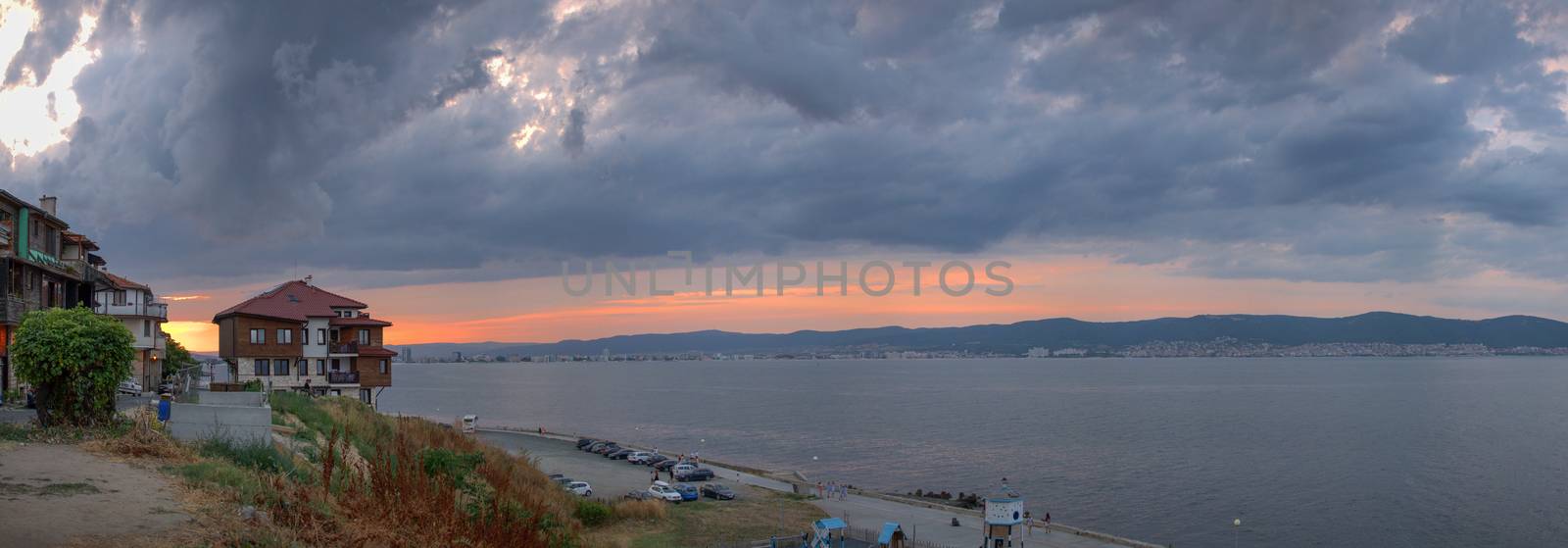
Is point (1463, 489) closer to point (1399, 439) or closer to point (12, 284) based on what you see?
point (1399, 439)

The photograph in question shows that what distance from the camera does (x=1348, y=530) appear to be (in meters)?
54.9

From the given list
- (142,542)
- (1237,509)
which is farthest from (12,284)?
(1237,509)

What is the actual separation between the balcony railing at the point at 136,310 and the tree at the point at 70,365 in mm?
38337

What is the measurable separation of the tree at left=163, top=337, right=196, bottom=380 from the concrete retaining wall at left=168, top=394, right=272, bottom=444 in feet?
167

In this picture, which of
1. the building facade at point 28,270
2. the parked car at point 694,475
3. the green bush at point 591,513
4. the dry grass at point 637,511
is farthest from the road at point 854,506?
the building facade at point 28,270

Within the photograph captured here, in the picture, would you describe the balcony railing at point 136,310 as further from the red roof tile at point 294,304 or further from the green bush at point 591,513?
the green bush at point 591,513

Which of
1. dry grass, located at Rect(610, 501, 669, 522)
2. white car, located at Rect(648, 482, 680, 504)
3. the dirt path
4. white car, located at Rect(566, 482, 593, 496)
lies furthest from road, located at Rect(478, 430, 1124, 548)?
the dirt path

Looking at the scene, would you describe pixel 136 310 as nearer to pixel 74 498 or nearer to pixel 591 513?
pixel 591 513

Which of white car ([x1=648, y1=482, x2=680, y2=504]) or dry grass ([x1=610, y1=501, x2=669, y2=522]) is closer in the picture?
dry grass ([x1=610, y1=501, x2=669, y2=522])

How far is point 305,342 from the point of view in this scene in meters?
48.4

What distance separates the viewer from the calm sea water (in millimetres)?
56781

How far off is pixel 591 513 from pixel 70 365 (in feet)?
64.2

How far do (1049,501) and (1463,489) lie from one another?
101ft

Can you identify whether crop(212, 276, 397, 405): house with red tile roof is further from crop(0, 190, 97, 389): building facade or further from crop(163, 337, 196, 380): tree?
crop(163, 337, 196, 380): tree
